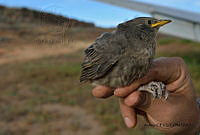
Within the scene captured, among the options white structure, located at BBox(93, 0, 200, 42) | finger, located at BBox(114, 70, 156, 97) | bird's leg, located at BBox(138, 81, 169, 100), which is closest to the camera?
finger, located at BBox(114, 70, 156, 97)

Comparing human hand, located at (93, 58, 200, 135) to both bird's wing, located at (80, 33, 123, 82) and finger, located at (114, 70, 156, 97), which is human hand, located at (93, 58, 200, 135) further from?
bird's wing, located at (80, 33, 123, 82)

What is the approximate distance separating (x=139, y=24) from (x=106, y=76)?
0.44m

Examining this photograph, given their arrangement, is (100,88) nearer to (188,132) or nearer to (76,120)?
(188,132)

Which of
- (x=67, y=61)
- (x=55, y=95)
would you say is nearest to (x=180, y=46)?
(x=67, y=61)

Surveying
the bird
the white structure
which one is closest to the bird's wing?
the bird

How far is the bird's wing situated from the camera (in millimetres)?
1768

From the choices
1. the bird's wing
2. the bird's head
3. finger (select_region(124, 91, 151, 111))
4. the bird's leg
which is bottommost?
finger (select_region(124, 91, 151, 111))

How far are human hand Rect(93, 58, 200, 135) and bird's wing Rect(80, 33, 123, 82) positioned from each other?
0.44 feet

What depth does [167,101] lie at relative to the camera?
211 cm

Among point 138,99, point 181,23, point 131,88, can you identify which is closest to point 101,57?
point 131,88

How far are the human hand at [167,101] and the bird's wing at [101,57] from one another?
134 mm

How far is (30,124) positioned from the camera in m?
5.86

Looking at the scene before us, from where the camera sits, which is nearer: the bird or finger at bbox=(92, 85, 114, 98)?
the bird

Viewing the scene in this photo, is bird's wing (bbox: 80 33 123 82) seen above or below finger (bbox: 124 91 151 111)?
above
